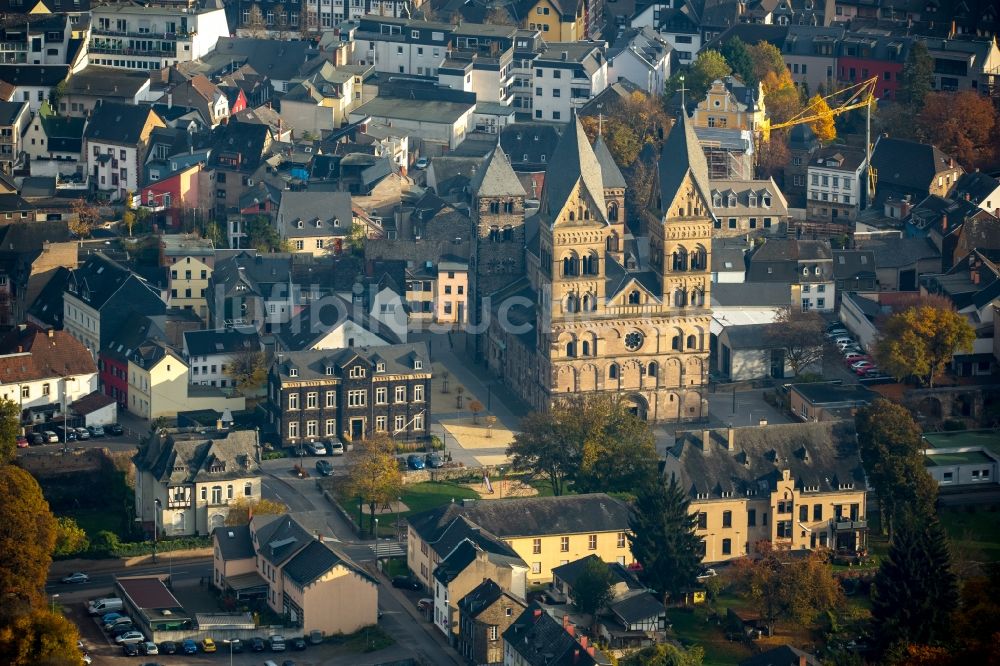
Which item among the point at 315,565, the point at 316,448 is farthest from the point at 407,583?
the point at 316,448

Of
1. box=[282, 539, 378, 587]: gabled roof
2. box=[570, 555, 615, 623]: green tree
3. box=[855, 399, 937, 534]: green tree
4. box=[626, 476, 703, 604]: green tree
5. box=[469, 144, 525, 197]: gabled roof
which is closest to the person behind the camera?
box=[570, 555, 615, 623]: green tree

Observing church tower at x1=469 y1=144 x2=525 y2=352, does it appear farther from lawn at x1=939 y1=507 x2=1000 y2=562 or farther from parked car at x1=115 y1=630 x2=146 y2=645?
parked car at x1=115 y1=630 x2=146 y2=645

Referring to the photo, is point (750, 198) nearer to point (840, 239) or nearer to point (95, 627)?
point (840, 239)

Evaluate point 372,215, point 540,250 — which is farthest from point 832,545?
point 372,215

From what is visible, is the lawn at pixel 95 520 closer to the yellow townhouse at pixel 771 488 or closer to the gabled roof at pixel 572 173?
the yellow townhouse at pixel 771 488

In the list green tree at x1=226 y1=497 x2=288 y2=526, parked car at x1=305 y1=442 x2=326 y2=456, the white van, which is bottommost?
the white van

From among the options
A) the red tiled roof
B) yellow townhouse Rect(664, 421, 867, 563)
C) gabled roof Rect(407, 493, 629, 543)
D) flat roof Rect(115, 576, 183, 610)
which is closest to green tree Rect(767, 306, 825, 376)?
yellow townhouse Rect(664, 421, 867, 563)

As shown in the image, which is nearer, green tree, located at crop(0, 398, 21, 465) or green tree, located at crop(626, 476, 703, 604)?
green tree, located at crop(626, 476, 703, 604)

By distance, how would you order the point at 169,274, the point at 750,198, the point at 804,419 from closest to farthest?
the point at 804,419 → the point at 169,274 → the point at 750,198
